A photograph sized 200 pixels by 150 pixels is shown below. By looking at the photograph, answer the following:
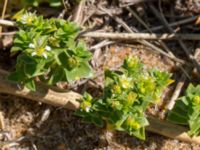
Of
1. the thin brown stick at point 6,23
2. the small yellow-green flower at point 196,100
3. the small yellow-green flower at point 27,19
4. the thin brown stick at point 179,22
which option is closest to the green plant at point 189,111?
the small yellow-green flower at point 196,100

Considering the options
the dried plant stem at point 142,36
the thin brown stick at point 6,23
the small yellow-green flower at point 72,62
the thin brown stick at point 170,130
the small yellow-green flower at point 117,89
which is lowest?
the thin brown stick at point 170,130

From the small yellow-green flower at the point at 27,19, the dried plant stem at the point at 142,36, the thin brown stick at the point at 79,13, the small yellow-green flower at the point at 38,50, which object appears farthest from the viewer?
the thin brown stick at the point at 79,13

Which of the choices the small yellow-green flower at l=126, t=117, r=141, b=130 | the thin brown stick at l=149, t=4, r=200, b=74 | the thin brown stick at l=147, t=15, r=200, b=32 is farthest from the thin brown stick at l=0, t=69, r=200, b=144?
the thin brown stick at l=147, t=15, r=200, b=32

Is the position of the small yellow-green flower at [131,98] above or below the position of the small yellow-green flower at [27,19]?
below

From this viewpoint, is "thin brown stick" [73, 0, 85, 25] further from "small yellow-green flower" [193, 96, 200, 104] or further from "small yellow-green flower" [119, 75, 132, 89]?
"small yellow-green flower" [193, 96, 200, 104]

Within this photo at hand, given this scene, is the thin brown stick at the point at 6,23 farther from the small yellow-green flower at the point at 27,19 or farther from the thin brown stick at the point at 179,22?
the thin brown stick at the point at 179,22

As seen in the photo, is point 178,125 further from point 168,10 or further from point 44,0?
point 44,0
